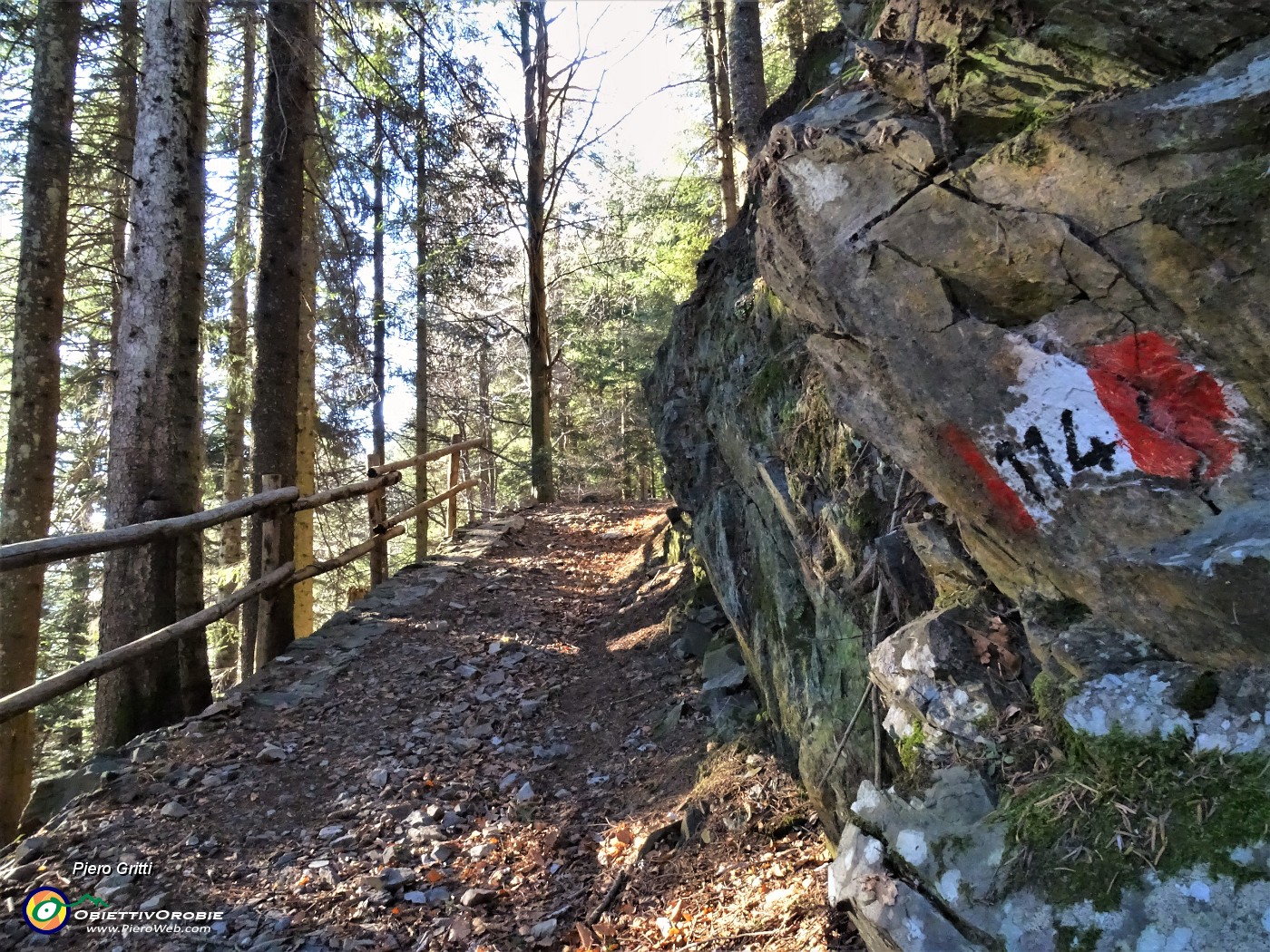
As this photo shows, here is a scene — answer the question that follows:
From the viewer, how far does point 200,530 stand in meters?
5.64

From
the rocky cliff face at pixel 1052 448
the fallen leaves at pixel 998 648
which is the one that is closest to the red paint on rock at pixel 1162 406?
the rocky cliff face at pixel 1052 448

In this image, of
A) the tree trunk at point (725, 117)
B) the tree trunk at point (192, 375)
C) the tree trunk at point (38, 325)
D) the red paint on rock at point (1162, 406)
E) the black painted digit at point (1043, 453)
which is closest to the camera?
the red paint on rock at point (1162, 406)

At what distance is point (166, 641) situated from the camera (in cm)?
497

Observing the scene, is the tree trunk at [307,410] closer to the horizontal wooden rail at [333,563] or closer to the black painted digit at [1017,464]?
the horizontal wooden rail at [333,563]

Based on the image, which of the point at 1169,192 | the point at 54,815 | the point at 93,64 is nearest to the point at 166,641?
the point at 54,815

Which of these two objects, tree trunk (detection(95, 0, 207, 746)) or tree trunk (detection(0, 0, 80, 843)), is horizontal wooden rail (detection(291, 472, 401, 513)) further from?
tree trunk (detection(0, 0, 80, 843))

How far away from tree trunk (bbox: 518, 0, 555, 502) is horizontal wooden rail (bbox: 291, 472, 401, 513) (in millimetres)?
4802

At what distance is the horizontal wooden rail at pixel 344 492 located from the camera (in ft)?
22.6

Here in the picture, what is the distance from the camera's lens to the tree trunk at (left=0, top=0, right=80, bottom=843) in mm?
6480

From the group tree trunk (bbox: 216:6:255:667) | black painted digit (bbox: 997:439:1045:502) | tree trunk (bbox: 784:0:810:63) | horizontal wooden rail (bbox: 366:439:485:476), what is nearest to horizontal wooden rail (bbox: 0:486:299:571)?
horizontal wooden rail (bbox: 366:439:485:476)

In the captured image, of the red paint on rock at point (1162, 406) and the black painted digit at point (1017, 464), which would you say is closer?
the red paint on rock at point (1162, 406)

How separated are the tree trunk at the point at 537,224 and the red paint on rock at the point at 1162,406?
11999mm

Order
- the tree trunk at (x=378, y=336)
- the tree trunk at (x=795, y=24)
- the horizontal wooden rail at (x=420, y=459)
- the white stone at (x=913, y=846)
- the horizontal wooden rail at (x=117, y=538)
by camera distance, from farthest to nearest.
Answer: the tree trunk at (x=378, y=336) < the tree trunk at (x=795, y=24) < the horizontal wooden rail at (x=420, y=459) < the horizontal wooden rail at (x=117, y=538) < the white stone at (x=913, y=846)

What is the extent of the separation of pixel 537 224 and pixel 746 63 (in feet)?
23.4
